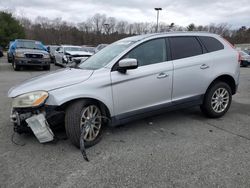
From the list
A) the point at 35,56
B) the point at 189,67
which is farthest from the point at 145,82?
the point at 35,56

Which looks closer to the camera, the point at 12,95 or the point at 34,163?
the point at 34,163

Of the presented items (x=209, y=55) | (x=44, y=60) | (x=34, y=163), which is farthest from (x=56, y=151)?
(x=44, y=60)

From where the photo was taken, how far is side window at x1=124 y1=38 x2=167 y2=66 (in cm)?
324

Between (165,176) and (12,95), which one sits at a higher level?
(12,95)

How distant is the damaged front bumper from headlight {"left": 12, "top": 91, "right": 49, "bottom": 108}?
0.26 ft

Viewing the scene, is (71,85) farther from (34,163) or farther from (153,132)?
(153,132)

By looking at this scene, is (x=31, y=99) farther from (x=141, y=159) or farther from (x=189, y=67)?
(x=189, y=67)

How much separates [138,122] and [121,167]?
1.50 meters

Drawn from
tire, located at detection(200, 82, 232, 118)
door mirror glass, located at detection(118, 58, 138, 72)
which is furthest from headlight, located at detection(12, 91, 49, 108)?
tire, located at detection(200, 82, 232, 118)

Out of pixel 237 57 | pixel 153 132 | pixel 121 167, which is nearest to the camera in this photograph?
pixel 121 167

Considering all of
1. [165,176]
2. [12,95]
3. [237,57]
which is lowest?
[165,176]

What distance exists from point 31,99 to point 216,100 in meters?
3.45

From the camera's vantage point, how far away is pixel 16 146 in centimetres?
290

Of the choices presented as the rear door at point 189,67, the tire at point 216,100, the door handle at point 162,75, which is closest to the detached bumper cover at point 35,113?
the door handle at point 162,75
